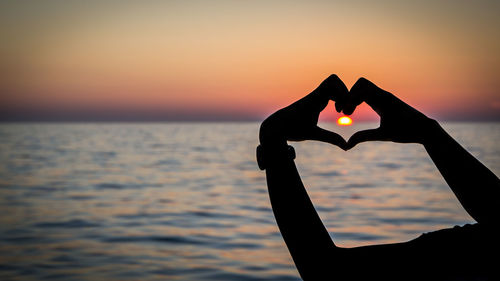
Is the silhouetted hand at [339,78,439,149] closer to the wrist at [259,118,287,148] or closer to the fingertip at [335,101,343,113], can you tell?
the fingertip at [335,101,343,113]

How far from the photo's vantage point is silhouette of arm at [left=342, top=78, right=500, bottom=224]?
1.68 metres

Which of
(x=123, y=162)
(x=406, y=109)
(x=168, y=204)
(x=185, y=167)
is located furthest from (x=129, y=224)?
(x=123, y=162)

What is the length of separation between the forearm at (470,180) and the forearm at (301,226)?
0.46m

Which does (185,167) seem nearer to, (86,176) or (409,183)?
(86,176)

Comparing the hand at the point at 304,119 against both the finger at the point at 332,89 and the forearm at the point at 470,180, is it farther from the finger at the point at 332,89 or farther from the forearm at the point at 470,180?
the forearm at the point at 470,180

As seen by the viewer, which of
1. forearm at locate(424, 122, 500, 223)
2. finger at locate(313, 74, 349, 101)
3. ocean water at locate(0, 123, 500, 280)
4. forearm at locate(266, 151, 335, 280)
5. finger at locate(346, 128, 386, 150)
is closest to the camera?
forearm at locate(266, 151, 335, 280)

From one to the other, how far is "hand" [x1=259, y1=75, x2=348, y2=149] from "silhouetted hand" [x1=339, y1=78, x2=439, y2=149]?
0.07 m

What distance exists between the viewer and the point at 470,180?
5.56ft

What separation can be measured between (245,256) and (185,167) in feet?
72.1

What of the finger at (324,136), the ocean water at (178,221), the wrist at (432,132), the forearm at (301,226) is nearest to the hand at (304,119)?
the finger at (324,136)

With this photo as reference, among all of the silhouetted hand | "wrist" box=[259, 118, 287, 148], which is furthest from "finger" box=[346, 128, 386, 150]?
"wrist" box=[259, 118, 287, 148]

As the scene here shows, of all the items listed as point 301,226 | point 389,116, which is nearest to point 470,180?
point 389,116

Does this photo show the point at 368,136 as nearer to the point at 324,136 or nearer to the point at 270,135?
the point at 324,136

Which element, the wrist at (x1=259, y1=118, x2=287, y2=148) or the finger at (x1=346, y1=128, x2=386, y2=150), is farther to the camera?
the finger at (x1=346, y1=128, x2=386, y2=150)
